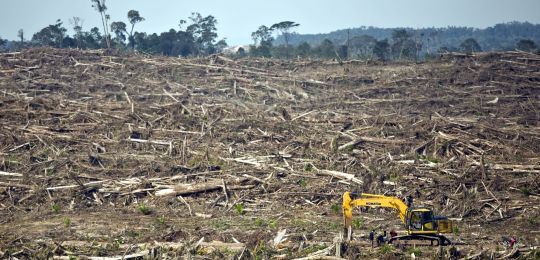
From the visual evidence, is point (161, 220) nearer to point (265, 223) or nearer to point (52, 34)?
point (265, 223)

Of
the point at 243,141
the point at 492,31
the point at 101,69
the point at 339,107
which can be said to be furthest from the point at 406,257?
the point at 492,31

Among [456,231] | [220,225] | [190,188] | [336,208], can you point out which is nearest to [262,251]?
→ [220,225]

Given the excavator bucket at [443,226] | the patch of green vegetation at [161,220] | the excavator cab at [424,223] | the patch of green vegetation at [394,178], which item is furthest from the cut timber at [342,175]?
the patch of green vegetation at [161,220]

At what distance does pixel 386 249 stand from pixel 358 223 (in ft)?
9.11

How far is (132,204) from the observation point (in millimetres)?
19297

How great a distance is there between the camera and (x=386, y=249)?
14.2 metres

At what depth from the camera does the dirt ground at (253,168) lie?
50.3 feet

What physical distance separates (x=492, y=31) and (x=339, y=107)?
157 m

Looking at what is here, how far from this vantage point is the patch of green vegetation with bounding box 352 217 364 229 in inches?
666

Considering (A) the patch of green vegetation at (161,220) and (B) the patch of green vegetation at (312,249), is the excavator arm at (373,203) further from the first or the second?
(A) the patch of green vegetation at (161,220)

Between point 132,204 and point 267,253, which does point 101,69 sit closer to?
point 132,204

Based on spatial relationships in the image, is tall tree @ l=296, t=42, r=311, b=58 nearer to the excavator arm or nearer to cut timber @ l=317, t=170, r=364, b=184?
cut timber @ l=317, t=170, r=364, b=184

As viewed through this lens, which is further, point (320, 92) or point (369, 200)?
point (320, 92)

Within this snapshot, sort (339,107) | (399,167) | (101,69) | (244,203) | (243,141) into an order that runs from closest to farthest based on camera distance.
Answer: (244,203) < (399,167) < (243,141) < (339,107) < (101,69)
